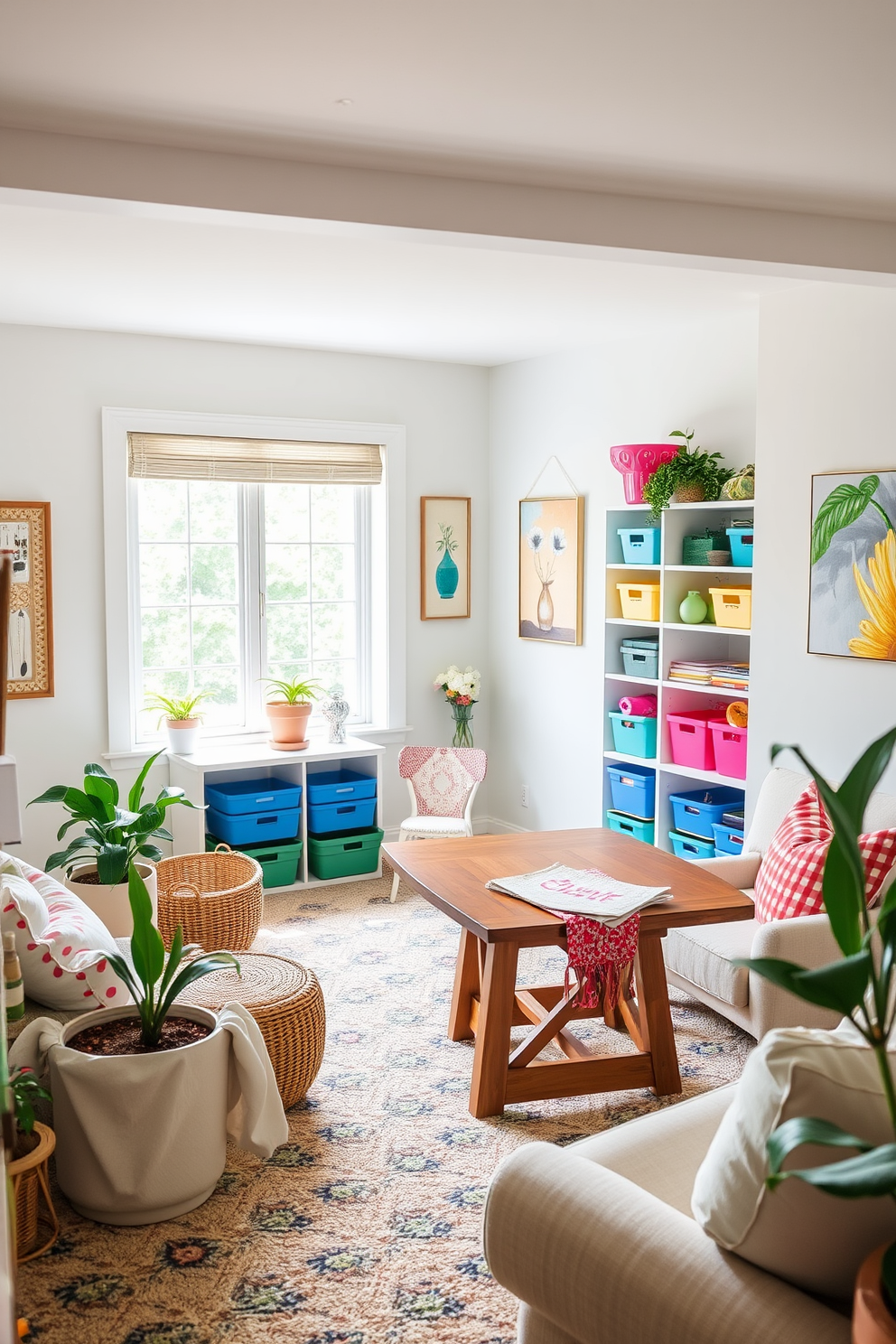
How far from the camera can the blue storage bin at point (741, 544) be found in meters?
4.54

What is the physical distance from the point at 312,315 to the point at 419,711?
7.45 ft

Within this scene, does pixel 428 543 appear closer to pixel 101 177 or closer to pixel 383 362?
pixel 383 362

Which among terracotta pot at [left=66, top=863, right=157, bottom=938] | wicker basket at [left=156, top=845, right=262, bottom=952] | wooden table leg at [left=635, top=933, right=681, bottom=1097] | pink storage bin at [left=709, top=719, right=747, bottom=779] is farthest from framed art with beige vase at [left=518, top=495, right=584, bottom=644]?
terracotta pot at [left=66, top=863, right=157, bottom=938]

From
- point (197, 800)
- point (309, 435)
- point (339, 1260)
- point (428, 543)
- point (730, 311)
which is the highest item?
point (730, 311)

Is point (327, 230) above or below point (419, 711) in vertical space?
above

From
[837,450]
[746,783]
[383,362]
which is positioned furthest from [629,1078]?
[383,362]

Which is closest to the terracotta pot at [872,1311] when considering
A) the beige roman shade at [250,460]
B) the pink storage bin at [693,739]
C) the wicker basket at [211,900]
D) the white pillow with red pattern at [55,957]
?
the white pillow with red pattern at [55,957]

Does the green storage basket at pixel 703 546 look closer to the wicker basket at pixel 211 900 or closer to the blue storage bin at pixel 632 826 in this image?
the blue storage bin at pixel 632 826

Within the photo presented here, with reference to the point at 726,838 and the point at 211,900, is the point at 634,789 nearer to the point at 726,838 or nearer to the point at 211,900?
the point at 726,838

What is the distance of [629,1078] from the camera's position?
3.35 m

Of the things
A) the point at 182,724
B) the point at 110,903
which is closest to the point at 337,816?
the point at 182,724

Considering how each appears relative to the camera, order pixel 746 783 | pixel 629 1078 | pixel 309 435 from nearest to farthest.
Answer: pixel 629 1078
pixel 746 783
pixel 309 435

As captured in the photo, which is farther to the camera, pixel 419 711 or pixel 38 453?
pixel 419 711

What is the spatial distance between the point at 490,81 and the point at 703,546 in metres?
2.75
